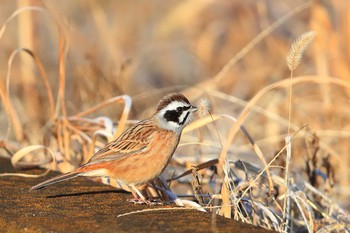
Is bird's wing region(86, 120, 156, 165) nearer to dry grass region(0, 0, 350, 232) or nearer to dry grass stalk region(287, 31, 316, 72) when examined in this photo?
dry grass region(0, 0, 350, 232)

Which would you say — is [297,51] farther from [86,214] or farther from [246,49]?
[246,49]

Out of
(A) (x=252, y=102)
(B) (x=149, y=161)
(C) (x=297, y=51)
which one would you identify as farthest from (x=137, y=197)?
(C) (x=297, y=51)

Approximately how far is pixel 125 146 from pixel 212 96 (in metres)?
2.74

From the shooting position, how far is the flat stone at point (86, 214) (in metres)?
3.99

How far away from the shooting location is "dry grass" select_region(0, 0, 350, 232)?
5.10 m

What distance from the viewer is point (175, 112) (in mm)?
5387

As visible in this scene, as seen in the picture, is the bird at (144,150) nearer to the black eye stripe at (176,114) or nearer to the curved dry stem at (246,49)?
the black eye stripe at (176,114)

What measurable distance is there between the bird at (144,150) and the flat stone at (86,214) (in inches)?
5.8

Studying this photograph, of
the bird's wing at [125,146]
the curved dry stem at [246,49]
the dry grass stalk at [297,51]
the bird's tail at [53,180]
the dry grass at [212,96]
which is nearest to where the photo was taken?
the dry grass stalk at [297,51]

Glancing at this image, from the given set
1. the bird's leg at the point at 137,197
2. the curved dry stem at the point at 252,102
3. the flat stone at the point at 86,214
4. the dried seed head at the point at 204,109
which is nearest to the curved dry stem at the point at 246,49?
the curved dry stem at the point at 252,102

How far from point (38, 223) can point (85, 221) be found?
233 millimetres

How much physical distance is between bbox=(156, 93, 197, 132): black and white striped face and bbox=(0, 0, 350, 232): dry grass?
0.34 ft

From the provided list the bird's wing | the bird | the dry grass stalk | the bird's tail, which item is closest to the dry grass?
the dry grass stalk

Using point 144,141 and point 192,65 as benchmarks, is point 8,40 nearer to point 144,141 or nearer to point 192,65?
point 192,65
